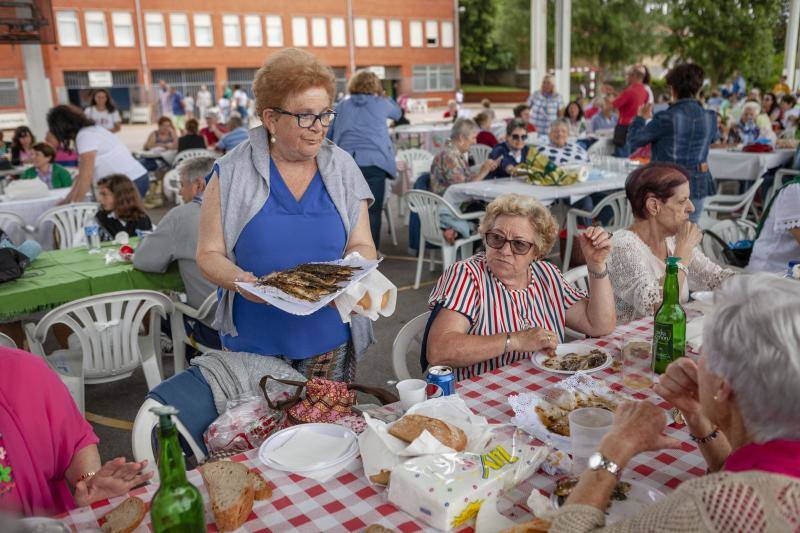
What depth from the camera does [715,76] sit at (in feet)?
101

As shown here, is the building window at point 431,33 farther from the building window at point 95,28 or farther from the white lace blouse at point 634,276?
the white lace blouse at point 634,276

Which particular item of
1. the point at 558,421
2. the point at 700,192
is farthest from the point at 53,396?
the point at 700,192

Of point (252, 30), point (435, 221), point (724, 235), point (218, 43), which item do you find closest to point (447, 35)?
point (252, 30)

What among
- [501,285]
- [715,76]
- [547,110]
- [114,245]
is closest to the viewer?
[501,285]

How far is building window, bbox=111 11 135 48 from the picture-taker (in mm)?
31344

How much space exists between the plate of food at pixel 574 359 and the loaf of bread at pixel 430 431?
720 mm

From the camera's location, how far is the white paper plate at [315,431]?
1630mm

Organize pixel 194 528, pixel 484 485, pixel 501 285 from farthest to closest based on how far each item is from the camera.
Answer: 1. pixel 501 285
2. pixel 484 485
3. pixel 194 528

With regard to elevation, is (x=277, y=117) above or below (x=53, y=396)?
above

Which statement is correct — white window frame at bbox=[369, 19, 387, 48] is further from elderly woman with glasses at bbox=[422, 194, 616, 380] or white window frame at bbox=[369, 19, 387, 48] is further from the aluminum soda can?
the aluminum soda can

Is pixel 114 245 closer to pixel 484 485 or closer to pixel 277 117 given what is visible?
pixel 277 117

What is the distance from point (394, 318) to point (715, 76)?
30151 millimetres

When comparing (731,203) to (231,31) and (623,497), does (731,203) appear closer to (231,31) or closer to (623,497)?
(623,497)

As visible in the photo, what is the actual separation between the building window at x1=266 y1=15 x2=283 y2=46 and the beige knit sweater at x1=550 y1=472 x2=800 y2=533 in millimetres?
36667
